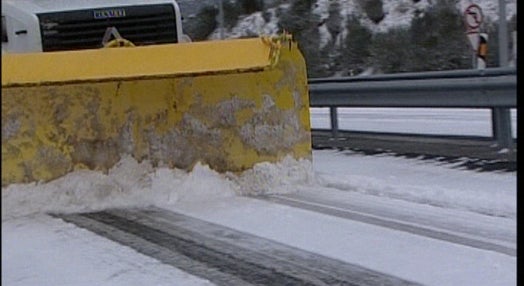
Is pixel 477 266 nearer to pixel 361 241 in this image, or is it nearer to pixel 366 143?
pixel 361 241

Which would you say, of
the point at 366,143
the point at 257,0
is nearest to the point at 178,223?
the point at 366,143

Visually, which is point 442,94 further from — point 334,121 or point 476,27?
point 334,121

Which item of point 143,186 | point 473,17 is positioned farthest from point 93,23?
point 473,17

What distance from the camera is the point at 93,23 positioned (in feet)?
24.4

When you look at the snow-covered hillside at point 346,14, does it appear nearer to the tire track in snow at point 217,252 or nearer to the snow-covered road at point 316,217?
the snow-covered road at point 316,217

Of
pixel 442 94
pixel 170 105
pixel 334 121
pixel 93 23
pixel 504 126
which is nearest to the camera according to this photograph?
pixel 504 126

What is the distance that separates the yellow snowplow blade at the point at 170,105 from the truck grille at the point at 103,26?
1.05 meters

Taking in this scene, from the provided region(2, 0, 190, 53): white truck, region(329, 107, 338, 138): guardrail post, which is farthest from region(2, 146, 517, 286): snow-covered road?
region(329, 107, 338, 138): guardrail post

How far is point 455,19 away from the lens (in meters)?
9.05

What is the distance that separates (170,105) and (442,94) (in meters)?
1.95

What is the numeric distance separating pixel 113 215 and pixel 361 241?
1.89 meters

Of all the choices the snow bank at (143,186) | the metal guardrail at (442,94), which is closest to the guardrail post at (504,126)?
A: the metal guardrail at (442,94)

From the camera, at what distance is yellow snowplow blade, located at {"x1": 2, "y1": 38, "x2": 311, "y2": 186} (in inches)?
222

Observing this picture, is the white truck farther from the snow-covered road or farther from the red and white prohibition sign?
the red and white prohibition sign
